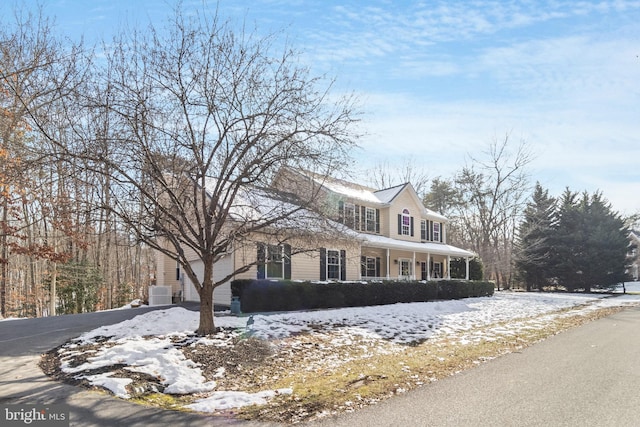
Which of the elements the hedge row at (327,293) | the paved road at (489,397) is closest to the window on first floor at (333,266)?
the hedge row at (327,293)

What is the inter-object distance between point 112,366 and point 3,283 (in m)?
20.0

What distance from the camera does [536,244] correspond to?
123 ft

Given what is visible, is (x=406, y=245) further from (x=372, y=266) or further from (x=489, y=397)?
(x=489, y=397)

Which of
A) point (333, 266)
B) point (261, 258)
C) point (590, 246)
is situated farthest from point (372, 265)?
point (590, 246)

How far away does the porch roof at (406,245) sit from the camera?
22.0 m

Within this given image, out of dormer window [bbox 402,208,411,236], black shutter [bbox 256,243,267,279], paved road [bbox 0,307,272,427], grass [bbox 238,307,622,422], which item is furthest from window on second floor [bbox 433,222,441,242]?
paved road [bbox 0,307,272,427]

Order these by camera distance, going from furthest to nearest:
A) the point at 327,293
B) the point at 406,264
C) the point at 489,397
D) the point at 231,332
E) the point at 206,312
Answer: the point at 406,264
the point at 327,293
the point at 231,332
the point at 206,312
the point at 489,397

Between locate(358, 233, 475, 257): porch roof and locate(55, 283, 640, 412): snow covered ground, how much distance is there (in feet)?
15.8

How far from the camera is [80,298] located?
2228 cm

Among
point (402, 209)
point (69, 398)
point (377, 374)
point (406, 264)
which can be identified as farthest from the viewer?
point (406, 264)

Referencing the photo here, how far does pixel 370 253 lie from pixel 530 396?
62.3 feet

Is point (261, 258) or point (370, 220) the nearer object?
point (261, 258)

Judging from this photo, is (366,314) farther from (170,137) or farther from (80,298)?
(80,298)

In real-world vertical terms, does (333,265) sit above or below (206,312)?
above
